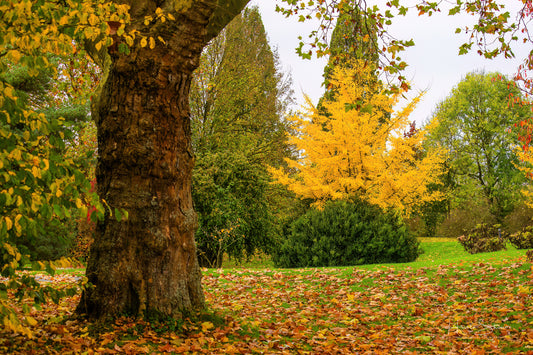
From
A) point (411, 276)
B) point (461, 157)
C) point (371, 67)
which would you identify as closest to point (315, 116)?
point (411, 276)

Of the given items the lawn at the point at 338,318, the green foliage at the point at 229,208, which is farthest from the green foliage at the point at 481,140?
the lawn at the point at 338,318

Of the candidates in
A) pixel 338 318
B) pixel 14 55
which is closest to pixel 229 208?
pixel 338 318

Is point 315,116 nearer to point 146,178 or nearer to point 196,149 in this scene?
point 196,149

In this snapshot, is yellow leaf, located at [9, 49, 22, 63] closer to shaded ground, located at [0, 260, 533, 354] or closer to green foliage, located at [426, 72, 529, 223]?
shaded ground, located at [0, 260, 533, 354]

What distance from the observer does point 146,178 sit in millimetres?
4766

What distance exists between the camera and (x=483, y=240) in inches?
563

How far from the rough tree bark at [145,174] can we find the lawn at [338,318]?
0.32m

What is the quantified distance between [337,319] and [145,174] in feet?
10.8

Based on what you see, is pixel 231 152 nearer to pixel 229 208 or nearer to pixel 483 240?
pixel 229 208

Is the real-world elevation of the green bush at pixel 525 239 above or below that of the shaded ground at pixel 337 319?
above

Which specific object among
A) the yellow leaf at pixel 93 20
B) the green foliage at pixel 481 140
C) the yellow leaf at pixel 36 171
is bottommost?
the yellow leaf at pixel 36 171

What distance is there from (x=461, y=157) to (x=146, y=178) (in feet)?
99.2

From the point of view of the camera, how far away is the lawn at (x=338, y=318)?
4.36 m

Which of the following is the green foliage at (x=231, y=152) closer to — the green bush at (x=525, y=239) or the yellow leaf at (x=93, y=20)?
the green bush at (x=525, y=239)
